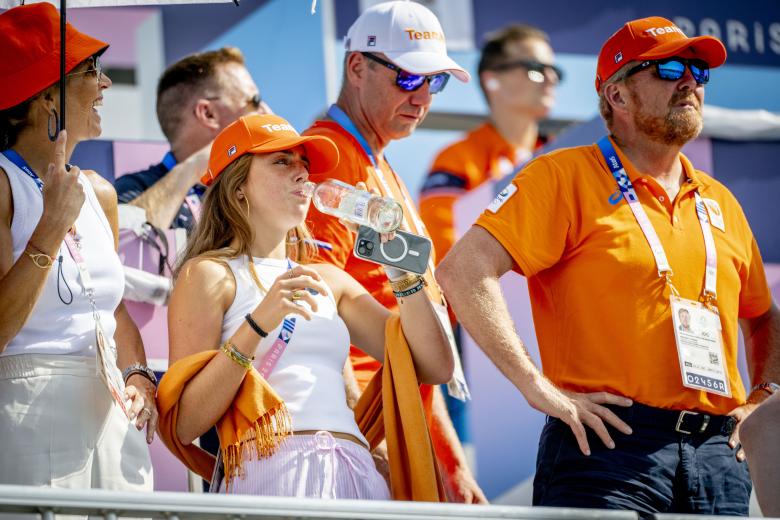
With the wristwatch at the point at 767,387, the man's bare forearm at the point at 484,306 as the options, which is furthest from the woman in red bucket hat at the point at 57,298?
the wristwatch at the point at 767,387

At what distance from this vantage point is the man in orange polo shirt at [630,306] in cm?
389

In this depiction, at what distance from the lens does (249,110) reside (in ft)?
18.1

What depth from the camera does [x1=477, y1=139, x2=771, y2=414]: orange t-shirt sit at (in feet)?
13.1

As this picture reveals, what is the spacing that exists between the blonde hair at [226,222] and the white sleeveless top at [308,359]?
0.09 meters

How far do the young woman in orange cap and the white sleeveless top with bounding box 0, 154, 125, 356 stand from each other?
0.22 meters

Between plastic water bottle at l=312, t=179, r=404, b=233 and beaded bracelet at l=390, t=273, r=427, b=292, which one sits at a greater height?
plastic water bottle at l=312, t=179, r=404, b=233

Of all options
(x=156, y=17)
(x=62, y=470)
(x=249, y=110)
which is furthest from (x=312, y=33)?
(x=62, y=470)

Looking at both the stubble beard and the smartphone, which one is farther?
the stubble beard

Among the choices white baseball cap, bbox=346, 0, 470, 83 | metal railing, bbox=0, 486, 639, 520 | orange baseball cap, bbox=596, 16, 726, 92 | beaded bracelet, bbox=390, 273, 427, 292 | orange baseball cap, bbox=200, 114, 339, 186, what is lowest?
metal railing, bbox=0, 486, 639, 520

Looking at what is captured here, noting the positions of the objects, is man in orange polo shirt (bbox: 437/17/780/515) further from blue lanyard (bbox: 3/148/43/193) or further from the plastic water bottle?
blue lanyard (bbox: 3/148/43/193)

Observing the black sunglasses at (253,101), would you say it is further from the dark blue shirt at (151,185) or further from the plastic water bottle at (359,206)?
the plastic water bottle at (359,206)

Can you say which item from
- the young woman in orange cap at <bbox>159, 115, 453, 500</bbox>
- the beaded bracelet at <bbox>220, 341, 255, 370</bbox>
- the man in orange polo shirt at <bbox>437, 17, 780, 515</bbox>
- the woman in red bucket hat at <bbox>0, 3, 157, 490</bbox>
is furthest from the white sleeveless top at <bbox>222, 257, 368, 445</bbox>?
the man in orange polo shirt at <bbox>437, 17, 780, 515</bbox>

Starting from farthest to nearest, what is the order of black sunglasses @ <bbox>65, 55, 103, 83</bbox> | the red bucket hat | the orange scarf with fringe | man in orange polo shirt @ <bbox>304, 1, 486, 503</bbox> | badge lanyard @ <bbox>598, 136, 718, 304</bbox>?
man in orange polo shirt @ <bbox>304, 1, 486, 503</bbox>
badge lanyard @ <bbox>598, 136, 718, 304</bbox>
black sunglasses @ <bbox>65, 55, 103, 83</bbox>
the red bucket hat
the orange scarf with fringe

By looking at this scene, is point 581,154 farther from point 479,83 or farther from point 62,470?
point 479,83
